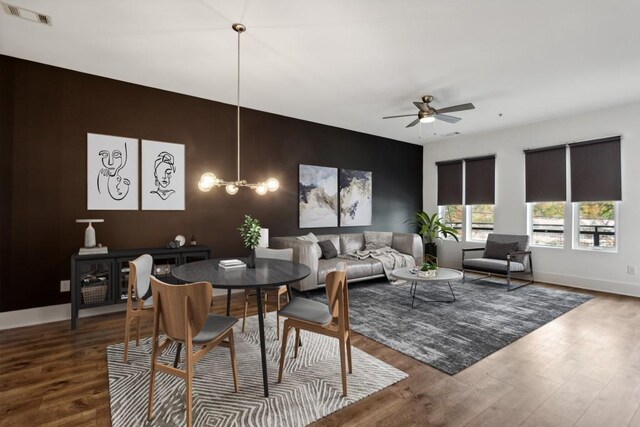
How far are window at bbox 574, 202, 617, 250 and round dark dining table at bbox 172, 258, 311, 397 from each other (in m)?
5.24

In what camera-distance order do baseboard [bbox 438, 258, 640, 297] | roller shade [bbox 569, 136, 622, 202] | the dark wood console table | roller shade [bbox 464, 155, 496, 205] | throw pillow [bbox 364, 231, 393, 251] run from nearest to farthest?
the dark wood console table
baseboard [bbox 438, 258, 640, 297]
roller shade [bbox 569, 136, 622, 202]
throw pillow [bbox 364, 231, 393, 251]
roller shade [bbox 464, 155, 496, 205]

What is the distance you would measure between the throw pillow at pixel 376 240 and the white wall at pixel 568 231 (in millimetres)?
1875

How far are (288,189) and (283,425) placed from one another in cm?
409

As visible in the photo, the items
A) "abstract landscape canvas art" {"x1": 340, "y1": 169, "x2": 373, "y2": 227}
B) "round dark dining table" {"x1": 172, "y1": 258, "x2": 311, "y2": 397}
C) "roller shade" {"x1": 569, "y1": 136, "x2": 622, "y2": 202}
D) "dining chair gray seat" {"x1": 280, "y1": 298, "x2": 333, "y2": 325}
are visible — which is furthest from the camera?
"abstract landscape canvas art" {"x1": 340, "y1": 169, "x2": 373, "y2": 227}

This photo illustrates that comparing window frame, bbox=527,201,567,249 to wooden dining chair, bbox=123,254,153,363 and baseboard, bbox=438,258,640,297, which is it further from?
wooden dining chair, bbox=123,254,153,363

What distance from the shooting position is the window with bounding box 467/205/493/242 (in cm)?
673

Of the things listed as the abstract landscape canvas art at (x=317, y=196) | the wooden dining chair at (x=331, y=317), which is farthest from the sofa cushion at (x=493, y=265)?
the wooden dining chair at (x=331, y=317)

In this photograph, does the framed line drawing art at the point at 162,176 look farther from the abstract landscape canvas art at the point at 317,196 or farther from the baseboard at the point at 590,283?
the baseboard at the point at 590,283

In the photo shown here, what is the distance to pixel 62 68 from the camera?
12.3 ft

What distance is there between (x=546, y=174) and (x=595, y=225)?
111 cm

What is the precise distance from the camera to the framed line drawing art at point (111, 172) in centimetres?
391

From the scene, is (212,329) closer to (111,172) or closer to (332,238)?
(111,172)

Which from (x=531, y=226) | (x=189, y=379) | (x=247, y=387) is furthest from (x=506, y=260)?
(x=189, y=379)

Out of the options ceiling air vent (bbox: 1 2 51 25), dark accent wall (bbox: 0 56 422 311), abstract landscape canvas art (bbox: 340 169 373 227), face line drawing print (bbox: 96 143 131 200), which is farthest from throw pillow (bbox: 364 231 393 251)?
ceiling air vent (bbox: 1 2 51 25)
